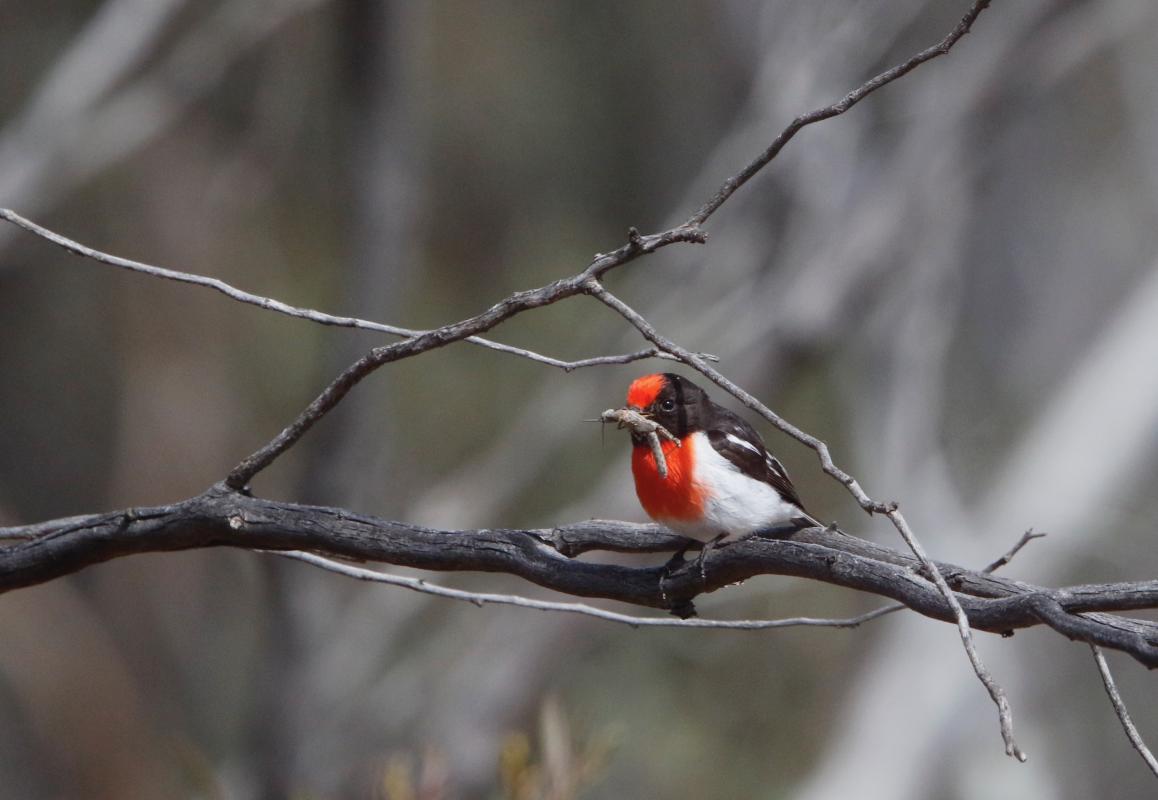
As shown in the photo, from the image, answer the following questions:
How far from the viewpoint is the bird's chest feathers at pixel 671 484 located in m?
3.61

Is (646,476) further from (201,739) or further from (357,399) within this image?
(201,739)

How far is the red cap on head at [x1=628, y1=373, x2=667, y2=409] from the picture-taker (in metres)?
3.96

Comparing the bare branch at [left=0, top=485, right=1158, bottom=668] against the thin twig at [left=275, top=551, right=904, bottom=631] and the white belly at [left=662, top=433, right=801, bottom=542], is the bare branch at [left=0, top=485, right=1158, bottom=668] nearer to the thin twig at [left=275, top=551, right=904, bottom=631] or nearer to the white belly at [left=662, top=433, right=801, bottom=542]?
the thin twig at [left=275, top=551, right=904, bottom=631]

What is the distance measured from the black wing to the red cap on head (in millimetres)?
221

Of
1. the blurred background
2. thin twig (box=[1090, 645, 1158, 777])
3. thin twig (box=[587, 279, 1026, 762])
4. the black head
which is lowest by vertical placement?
thin twig (box=[1090, 645, 1158, 777])

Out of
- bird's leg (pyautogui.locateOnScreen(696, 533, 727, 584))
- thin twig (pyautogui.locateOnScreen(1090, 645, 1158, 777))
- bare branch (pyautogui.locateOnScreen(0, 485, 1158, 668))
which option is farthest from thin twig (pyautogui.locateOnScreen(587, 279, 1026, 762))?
bird's leg (pyautogui.locateOnScreen(696, 533, 727, 584))

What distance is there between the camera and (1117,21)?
8.88 m

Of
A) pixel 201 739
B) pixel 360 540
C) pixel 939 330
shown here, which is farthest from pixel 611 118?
pixel 360 540

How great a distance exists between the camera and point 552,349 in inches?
453

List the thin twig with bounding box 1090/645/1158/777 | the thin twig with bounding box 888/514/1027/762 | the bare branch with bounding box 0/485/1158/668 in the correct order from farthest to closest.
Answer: the bare branch with bounding box 0/485/1158/668 < the thin twig with bounding box 1090/645/1158/777 < the thin twig with bounding box 888/514/1027/762

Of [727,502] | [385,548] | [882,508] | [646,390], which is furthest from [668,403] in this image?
[882,508]

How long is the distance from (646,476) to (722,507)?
0.92ft

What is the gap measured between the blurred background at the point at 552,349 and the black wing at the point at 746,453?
236cm

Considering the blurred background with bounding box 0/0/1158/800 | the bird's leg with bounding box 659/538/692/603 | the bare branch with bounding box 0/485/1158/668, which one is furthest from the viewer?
the blurred background with bounding box 0/0/1158/800
